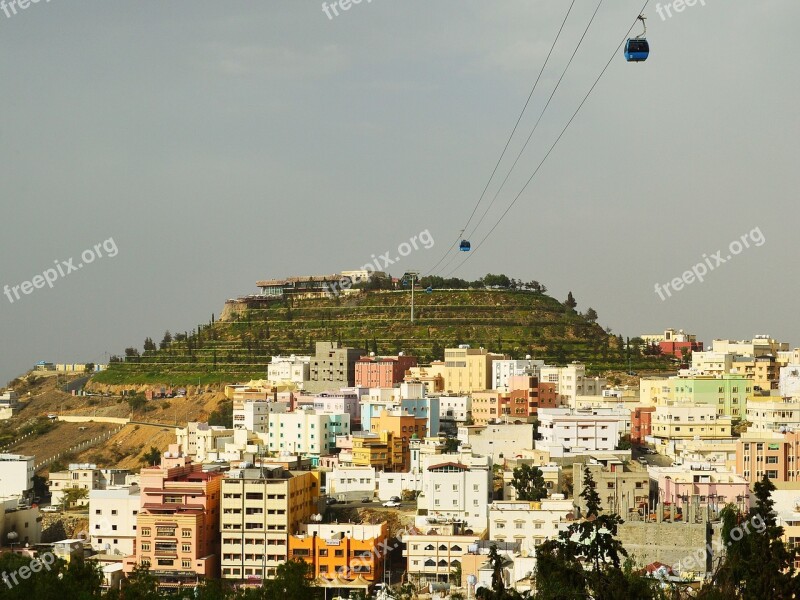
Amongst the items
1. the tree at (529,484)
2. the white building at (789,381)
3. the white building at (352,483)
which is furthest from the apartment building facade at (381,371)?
the tree at (529,484)

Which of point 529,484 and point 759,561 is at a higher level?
point 529,484

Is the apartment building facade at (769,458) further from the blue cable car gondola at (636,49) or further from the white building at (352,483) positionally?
the blue cable car gondola at (636,49)

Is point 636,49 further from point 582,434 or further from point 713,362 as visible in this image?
point 713,362

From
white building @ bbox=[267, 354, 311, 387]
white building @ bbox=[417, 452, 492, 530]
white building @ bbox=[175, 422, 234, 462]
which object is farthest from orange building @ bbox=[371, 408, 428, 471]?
white building @ bbox=[267, 354, 311, 387]

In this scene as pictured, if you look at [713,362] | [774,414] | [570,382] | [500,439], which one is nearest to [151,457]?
[500,439]

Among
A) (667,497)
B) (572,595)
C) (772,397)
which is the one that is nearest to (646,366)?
(772,397)

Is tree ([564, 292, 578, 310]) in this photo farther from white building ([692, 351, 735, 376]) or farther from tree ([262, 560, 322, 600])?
tree ([262, 560, 322, 600])
